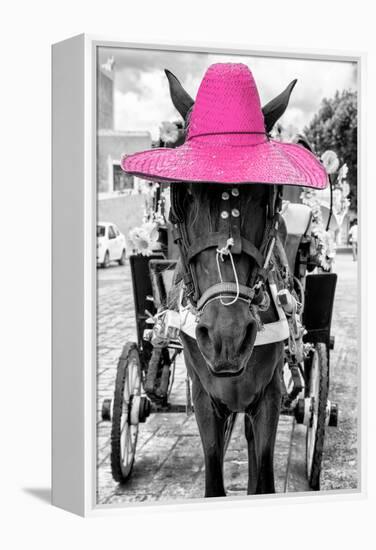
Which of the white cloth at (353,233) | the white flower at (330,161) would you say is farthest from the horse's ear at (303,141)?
the white cloth at (353,233)

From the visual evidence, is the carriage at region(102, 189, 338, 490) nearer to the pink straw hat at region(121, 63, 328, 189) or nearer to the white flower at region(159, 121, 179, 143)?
the white flower at region(159, 121, 179, 143)

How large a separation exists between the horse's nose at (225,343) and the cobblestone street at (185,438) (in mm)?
1326

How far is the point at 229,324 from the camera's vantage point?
4402 mm

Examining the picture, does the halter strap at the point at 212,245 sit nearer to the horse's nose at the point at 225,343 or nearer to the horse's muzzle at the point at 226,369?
the horse's nose at the point at 225,343

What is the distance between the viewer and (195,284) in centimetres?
463

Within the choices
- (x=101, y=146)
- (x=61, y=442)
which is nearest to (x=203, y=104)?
(x=101, y=146)

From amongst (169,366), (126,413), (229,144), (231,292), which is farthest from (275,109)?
(126,413)

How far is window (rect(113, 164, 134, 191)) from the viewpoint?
18.4 ft

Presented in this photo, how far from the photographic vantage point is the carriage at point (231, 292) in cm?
454

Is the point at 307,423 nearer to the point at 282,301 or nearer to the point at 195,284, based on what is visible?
the point at 282,301

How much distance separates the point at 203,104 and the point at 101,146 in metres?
0.82

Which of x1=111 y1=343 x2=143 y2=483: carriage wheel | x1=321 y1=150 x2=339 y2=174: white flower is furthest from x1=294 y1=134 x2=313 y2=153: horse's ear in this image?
x1=111 y1=343 x2=143 y2=483: carriage wheel

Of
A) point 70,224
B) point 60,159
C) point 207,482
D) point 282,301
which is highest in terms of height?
point 60,159

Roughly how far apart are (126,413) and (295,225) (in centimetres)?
154
